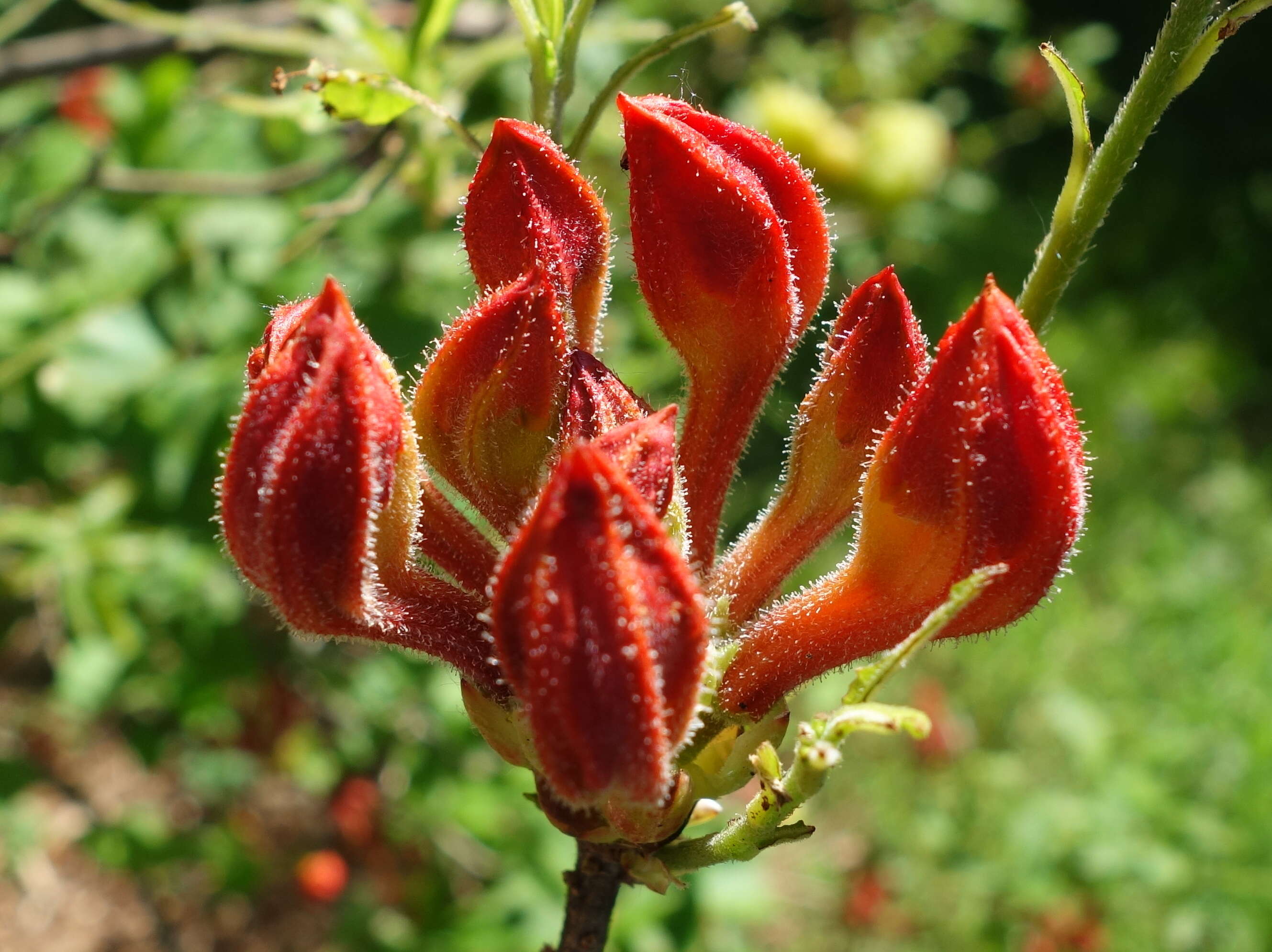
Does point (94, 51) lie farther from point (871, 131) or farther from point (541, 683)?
point (871, 131)

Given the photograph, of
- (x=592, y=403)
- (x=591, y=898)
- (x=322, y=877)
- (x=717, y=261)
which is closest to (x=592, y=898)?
(x=591, y=898)

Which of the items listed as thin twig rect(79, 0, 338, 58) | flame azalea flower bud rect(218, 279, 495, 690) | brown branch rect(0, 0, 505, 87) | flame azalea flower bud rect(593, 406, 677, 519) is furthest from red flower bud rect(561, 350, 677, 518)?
brown branch rect(0, 0, 505, 87)

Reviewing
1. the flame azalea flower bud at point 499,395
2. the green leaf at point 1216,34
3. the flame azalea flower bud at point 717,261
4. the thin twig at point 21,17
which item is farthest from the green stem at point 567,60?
the thin twig at point 21,17

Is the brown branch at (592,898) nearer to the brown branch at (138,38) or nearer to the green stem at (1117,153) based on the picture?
the green stem at (1117,153)

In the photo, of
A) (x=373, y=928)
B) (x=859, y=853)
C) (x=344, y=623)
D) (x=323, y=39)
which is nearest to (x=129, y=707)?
(x=373, y=928)

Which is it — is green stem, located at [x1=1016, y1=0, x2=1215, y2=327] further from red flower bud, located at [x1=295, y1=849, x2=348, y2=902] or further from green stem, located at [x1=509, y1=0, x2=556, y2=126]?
red flower bud, located at [x1=295, y1=849, x2=348, y2=902]

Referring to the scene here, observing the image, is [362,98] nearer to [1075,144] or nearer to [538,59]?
[538,59]
